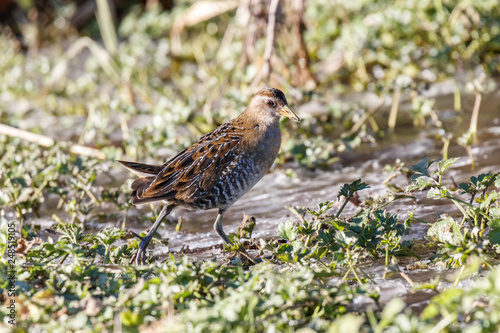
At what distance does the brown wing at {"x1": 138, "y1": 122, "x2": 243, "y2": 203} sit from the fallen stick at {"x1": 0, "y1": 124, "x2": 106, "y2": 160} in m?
1.52

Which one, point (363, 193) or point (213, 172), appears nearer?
point (213, 172)

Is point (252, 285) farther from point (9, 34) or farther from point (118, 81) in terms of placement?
point (9, 34)

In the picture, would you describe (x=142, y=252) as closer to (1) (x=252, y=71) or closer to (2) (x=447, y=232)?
(2) (x=447, y=232)

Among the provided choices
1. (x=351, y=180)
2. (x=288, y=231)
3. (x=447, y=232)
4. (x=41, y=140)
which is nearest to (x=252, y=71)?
(x=351, y=180)

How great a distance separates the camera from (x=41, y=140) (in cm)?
528

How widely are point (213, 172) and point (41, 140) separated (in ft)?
7.23

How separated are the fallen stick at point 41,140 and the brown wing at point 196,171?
4.99 feet

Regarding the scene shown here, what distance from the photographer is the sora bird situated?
3.66 meters

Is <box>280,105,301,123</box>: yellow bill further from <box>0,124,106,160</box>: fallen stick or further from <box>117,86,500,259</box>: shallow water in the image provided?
<box>0,124,106,160</box>: fallen stick

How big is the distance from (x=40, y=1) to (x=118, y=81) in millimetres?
3189

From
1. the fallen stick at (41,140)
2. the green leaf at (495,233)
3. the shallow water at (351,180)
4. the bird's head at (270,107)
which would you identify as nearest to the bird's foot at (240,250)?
the shallow water at (351,180)

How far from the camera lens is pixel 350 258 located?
9.52ft

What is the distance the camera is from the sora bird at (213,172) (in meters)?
3.66

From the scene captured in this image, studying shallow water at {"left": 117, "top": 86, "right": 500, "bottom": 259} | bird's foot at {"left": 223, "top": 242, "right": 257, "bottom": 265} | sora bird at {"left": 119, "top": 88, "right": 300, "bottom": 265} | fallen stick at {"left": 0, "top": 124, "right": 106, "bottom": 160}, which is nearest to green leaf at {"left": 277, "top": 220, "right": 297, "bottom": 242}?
bird's foot at {"left": 223, "top": 242, "right": 257, "bottom": 265}
